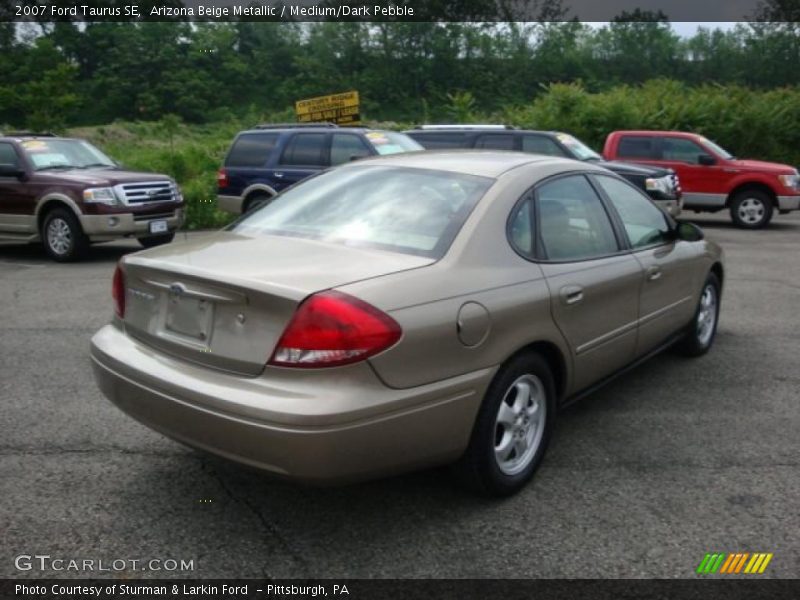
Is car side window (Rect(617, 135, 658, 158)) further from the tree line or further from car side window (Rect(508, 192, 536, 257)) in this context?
the tree line

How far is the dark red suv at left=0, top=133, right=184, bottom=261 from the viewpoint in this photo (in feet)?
33.0

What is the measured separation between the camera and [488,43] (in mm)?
68500

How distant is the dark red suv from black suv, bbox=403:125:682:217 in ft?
17.7

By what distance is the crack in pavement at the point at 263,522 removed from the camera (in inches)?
111

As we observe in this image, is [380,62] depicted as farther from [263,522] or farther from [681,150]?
[263,522]

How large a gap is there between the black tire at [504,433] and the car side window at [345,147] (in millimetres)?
8750

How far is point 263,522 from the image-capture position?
3123mm

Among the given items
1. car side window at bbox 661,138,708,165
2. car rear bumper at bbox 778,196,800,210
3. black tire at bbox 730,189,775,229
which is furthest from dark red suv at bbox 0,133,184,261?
car rear bumper at bbox 778,196,800,210

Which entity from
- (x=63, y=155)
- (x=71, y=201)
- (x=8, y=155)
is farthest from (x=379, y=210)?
(x=8, y=155)

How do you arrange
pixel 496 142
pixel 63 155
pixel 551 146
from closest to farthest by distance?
1. pixel 63 155
2. pixel 551 146
3. pixel 496 142

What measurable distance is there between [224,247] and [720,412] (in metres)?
3.06

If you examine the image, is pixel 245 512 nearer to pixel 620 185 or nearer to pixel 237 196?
pixel 620 185

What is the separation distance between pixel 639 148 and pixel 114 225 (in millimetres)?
10413
